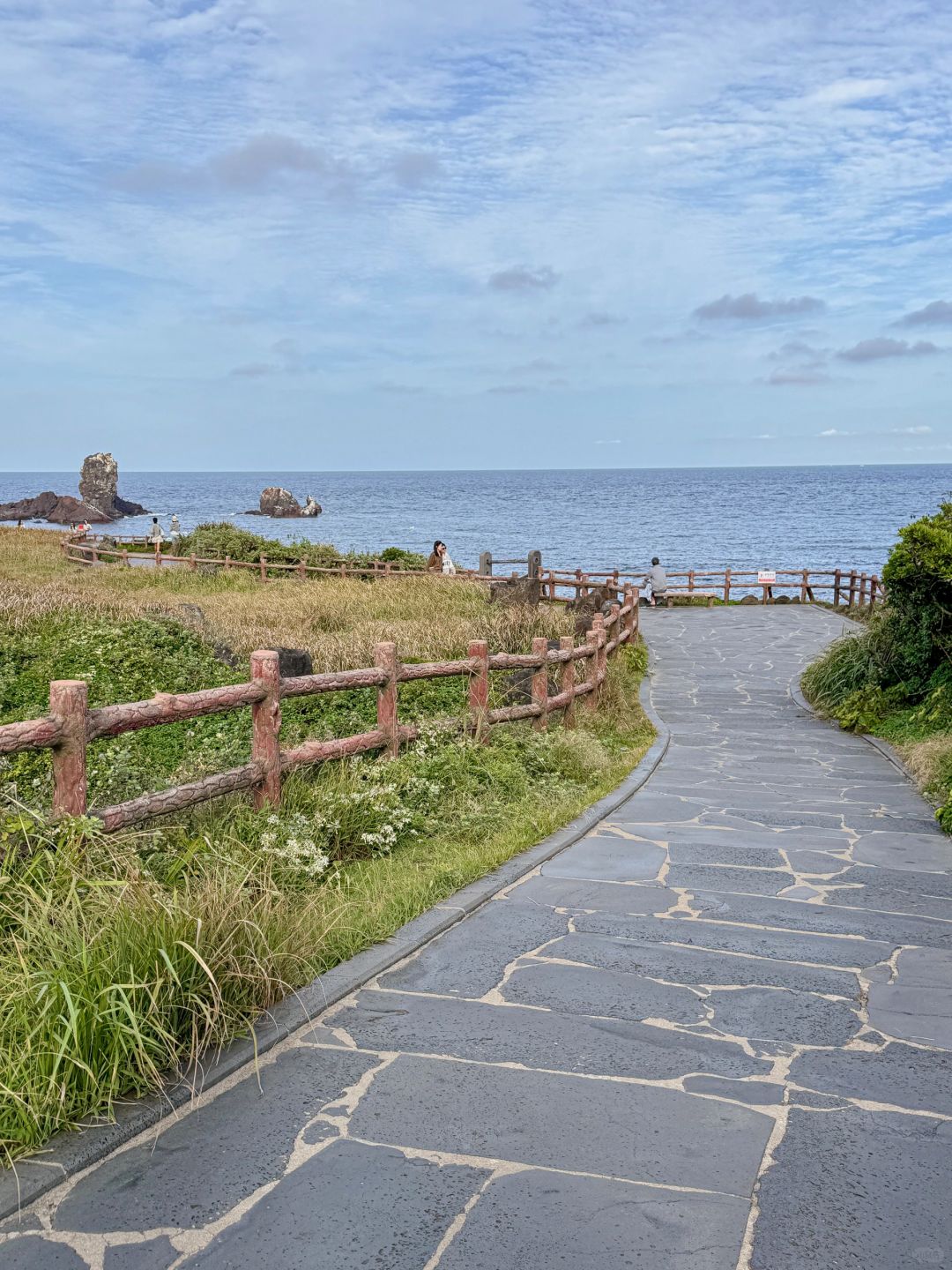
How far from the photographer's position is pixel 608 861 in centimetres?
727

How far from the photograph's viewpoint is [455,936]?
566cm

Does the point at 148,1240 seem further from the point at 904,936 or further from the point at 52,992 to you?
the point at 904,936

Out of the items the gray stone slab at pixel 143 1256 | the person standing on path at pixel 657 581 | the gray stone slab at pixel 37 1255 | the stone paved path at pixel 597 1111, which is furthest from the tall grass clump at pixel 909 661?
the person standing on path at pixel 657 581

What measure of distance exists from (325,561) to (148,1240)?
98.6 ft

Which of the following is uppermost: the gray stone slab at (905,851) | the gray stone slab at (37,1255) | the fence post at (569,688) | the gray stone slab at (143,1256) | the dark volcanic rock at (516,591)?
the dark volcanic rock at (516,591)

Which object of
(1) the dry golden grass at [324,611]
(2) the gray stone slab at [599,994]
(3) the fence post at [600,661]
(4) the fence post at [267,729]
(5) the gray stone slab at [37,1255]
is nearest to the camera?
(5) the gray stone slab at [37,1255]

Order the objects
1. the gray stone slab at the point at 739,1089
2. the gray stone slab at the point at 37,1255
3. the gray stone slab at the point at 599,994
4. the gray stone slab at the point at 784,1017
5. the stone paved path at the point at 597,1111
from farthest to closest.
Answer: the gray stone slab at the point at 599,994 < the gray stone slab at the point at 784,1017 < the gray stone slab at the point at 739,1089 < the stone paved path at the point at 597,1111 < the gray stone slab at the point at 37,1255

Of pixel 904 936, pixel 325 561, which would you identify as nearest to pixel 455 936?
pixel 904 936

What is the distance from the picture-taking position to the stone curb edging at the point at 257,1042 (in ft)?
11.2

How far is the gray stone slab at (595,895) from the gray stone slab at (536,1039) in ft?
5.08

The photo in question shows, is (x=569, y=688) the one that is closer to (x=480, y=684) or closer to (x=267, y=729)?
(x=480, y=684)

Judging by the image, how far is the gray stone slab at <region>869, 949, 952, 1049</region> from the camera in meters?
4.58

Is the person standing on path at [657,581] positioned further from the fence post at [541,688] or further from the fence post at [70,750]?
the fence post at [70,750]

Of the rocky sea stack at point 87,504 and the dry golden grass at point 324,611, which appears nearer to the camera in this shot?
the dry golden grass at point 324,611
